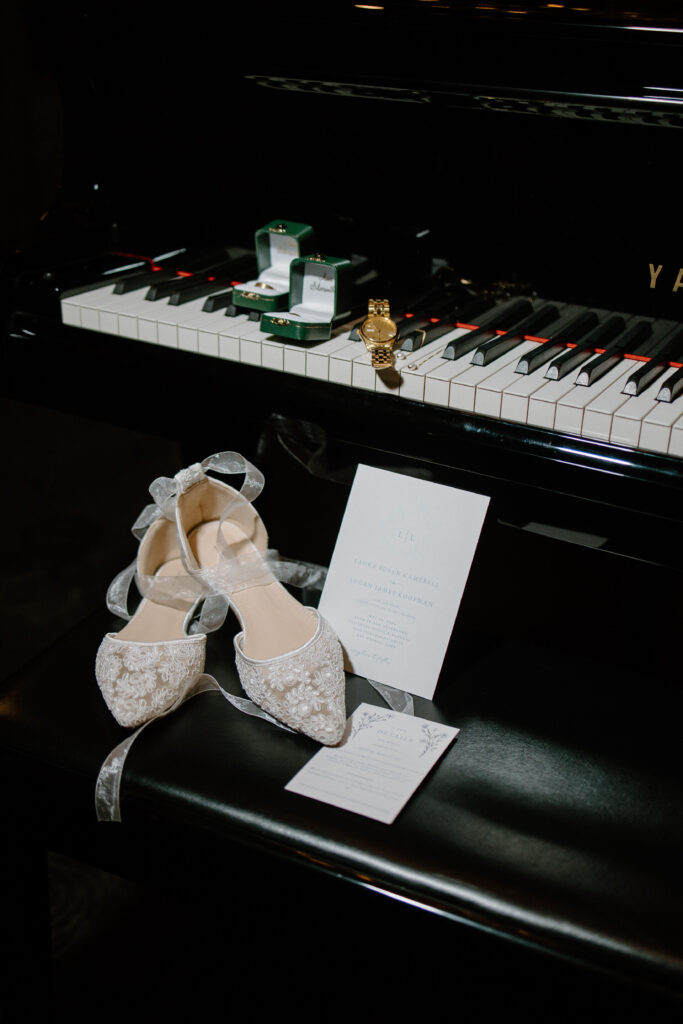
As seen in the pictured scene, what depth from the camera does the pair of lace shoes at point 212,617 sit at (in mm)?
1046

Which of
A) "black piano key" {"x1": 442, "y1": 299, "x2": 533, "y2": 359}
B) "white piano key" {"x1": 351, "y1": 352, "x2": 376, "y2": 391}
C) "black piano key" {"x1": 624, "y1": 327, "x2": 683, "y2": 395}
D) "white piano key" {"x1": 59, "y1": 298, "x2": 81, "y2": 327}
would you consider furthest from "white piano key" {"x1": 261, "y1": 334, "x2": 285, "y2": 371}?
"black piano key" {"x1": 624, "y1": 327, "x2": 683, "y2": 395}

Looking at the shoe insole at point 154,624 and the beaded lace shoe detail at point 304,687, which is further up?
the beaded lace shoe detail at point 304,687

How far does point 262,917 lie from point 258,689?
231 mm

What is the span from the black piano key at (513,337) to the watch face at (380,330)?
0.11 meters

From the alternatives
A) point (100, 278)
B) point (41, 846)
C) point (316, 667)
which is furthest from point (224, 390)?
point (41, 846)

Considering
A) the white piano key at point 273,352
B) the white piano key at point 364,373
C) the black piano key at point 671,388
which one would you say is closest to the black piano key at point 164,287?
the white piano key at point 273,352

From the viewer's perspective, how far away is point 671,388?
108cm

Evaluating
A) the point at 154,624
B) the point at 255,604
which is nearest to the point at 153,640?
the point at 154,624

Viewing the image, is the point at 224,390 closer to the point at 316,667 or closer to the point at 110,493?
the point at 316,667

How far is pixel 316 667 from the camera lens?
1.07m

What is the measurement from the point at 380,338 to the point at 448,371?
0.31 feet

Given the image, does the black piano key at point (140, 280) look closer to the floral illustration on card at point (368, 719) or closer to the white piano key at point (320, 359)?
the white piano key at point (320, 359)

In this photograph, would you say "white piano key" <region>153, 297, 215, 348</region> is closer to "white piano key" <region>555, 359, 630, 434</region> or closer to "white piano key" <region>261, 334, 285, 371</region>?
"white piano key" <region>261, 334, 285, 371</region>

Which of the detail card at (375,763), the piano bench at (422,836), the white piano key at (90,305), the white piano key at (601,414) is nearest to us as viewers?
the piano bench at (422,836)
